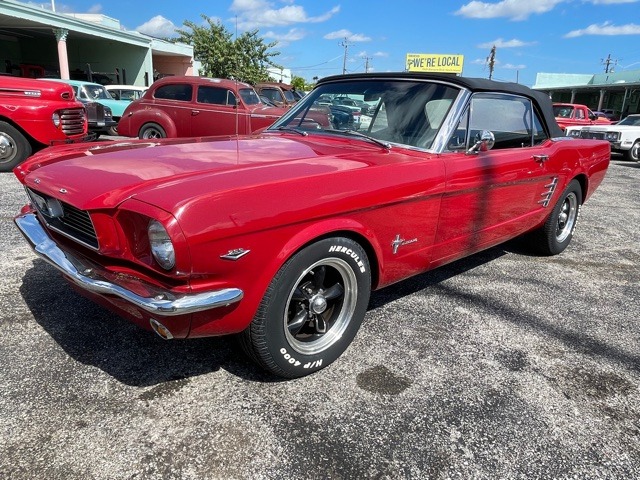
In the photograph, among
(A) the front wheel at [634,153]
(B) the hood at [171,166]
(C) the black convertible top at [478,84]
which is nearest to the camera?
(B) the hood at [171,166]

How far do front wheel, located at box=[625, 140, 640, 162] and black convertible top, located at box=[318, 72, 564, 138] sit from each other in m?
11.4

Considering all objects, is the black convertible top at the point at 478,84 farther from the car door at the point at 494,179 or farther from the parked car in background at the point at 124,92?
the parked car in background at the point at 124,92

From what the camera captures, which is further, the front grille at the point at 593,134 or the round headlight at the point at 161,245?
the front grille at the point at 593,134

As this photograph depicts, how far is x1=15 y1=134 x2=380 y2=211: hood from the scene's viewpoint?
197 centimetres

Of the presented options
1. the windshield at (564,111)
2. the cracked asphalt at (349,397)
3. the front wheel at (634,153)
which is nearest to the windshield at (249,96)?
the cracked asphalt at (349,397)

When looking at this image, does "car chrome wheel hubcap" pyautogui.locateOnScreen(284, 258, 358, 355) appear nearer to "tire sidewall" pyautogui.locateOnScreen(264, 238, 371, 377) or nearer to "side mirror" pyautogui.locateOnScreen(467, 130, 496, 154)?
"tire sidewall" pyautogui.locateOnScreen(264, 238, 371, 377)

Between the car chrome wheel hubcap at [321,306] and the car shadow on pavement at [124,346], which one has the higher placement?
the car chrome wheel hubcap at [321,306]

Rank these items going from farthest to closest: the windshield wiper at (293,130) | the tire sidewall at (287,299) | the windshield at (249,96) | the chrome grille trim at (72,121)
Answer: the windshield at (249,96)
the chrome grille trim at (72,121)
the windshield wiper at (293,130)
the tire sidewall at (287,299)

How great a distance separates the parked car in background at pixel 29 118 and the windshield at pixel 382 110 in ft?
17.5

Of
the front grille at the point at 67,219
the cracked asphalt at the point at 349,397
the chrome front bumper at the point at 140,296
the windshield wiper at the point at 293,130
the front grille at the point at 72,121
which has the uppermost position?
the windshield wiper at the point at 293,130

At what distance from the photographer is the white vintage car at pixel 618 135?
1321 centimetres

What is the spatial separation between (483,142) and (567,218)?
2.25 metres

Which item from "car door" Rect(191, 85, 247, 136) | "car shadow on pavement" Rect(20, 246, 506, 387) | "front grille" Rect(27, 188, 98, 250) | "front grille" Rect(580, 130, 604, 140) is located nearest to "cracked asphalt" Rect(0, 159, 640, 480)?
"car shadow on pavement" Rect(20, 246, 506, 387)

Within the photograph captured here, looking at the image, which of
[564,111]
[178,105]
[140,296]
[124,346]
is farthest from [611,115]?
[140,296]
